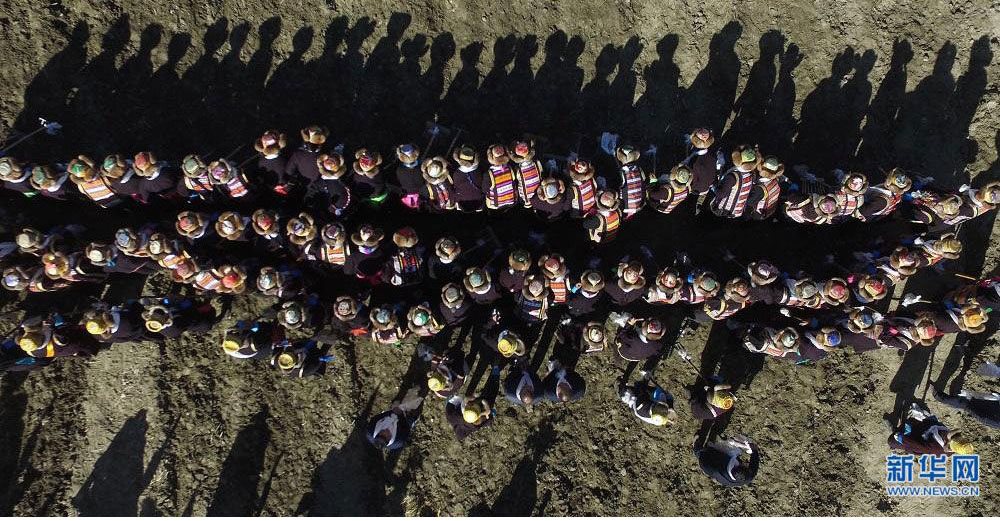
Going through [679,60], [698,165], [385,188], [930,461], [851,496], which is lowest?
[851,496]

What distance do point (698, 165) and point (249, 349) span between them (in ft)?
27.9

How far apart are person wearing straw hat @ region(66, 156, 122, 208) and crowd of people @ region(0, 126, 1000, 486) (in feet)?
0.10

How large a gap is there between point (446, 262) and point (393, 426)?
11.1 feet

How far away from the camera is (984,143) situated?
36.3ft

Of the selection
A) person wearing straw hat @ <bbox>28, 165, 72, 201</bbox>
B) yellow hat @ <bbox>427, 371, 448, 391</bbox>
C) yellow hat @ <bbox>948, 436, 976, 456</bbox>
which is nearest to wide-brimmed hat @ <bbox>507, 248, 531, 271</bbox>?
yellow hat @ <bbox>427, 371, 448, 391</bbox>

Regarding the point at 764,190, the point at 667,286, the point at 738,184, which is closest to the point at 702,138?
the point at 738,184

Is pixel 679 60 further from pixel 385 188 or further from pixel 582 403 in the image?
pixel 582 403

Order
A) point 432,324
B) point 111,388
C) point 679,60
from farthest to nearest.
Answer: point 679,60 < point 111,388 < point 432,324

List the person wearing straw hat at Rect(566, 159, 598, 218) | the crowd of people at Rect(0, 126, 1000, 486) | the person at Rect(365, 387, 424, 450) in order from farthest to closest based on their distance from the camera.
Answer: the person at Rect(365, 387, 424, 450) < the person wearing straw hat at Rect(566, 159, 598, 218) < the crowd of people at Rect(0, 126, 1000, 486)

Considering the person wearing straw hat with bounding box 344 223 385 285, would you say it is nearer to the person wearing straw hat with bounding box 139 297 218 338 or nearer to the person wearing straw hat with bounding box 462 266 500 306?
the person wearing straw hat with bounding box 462 266 500 306

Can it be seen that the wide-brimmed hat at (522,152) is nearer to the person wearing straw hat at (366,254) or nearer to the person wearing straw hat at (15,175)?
the person wearing straw hat at (366,254)

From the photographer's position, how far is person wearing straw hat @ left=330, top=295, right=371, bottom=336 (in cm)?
862

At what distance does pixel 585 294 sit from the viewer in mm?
8867

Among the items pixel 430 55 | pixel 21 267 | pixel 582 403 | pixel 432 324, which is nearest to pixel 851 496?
pixel 582 403
